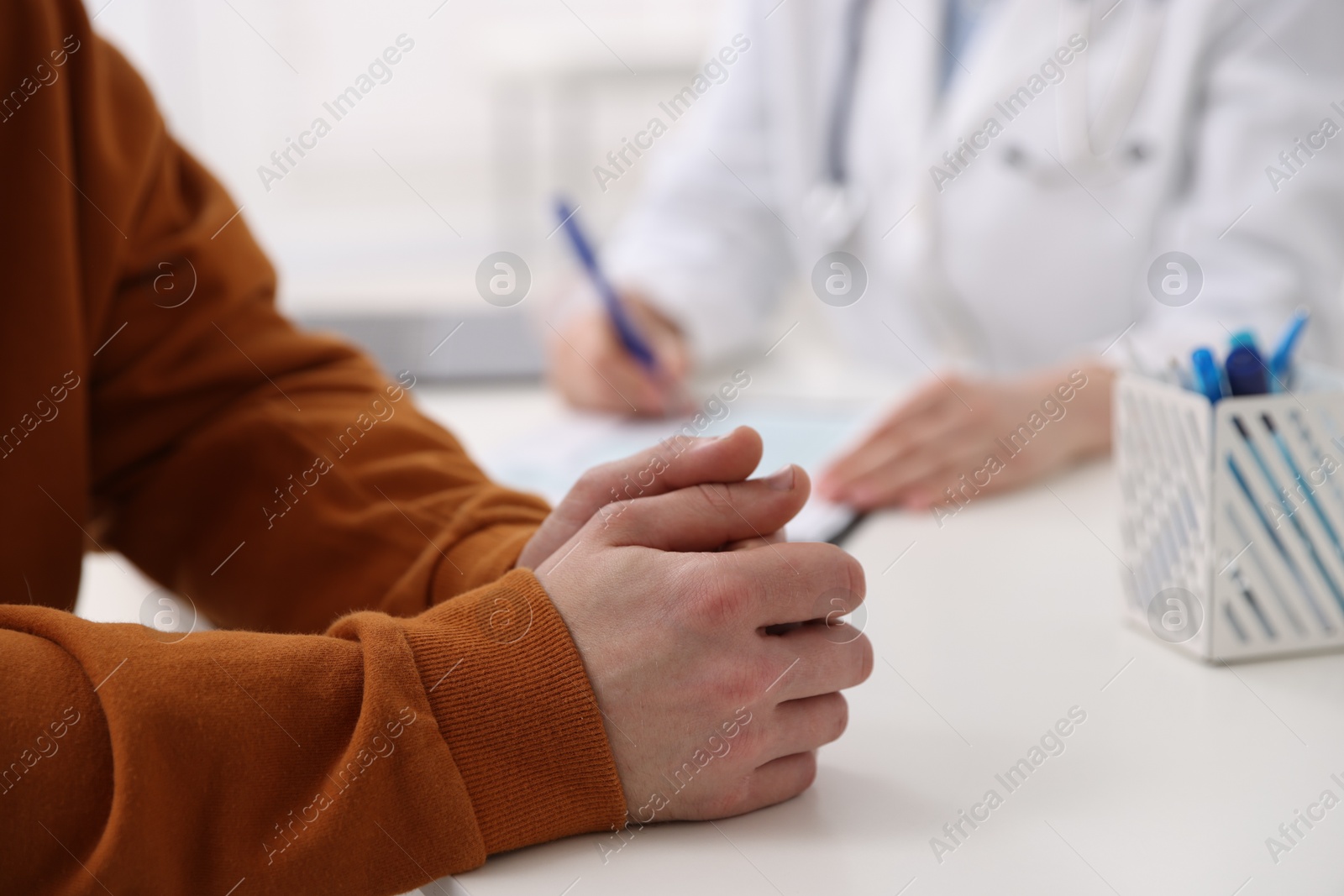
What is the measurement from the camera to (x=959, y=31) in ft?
4.33

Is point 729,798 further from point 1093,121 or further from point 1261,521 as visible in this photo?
point 1093,121

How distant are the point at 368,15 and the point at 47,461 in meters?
4.82

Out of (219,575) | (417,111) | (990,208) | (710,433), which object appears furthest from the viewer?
(417,111)

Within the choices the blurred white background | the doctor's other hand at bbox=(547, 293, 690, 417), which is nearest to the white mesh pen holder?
the doctor's other hand at bbox=(547, 293, 690, 417)

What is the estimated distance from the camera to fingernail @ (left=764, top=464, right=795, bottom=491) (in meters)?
0.53

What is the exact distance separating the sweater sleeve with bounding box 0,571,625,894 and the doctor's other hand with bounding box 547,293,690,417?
640 millimetres

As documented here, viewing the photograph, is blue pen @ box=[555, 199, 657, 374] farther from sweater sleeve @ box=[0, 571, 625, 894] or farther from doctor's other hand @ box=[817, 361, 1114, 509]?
sweater sleeve @ box=[0, 571, 625, 894]

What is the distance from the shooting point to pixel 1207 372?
23.4 inches

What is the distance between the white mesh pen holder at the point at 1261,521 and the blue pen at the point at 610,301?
619 mm

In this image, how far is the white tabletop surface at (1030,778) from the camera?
0.43 m

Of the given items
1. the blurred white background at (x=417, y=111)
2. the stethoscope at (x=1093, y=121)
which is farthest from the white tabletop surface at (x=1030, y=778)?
the blurred white background at (x=417, y=111)

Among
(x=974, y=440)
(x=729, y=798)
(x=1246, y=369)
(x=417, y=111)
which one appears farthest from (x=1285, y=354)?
(x=417, y=111)

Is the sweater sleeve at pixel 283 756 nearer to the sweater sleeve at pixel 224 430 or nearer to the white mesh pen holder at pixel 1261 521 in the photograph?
the sweater sleeve at pixel 224 430

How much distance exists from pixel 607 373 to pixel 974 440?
0.38 m
